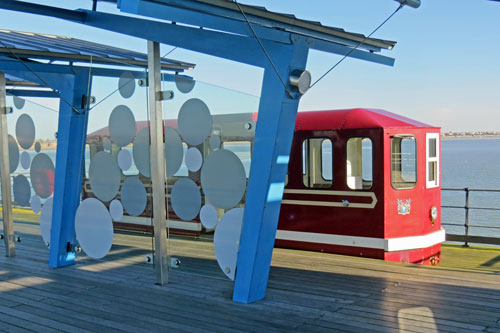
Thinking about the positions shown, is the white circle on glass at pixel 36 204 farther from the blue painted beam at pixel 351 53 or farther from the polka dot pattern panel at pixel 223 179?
the blue painted beam at pixel 351 53

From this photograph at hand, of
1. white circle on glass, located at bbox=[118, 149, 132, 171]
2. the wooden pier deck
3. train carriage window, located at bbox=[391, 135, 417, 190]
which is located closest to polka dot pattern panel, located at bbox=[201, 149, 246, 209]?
the wooden pier deck

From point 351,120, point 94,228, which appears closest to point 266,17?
point 351,120

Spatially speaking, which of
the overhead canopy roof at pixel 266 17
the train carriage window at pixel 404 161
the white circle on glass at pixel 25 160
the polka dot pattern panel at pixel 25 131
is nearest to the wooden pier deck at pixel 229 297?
the train carriage window at pixel 404 161

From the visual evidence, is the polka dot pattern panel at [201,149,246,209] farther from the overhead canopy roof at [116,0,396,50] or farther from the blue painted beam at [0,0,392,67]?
the overhead canopy roof at [116,0,396,50]

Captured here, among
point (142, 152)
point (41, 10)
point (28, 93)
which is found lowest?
point (142, 152)

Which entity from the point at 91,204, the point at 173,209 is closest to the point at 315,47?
the point at 173,209

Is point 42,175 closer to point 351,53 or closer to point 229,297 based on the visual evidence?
point 229,297

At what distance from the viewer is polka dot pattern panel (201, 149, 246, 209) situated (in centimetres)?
595

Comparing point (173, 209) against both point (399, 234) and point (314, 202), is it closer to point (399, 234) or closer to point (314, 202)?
point (314, 202)

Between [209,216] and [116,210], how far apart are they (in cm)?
158

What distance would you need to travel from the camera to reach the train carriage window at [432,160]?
8.85 m

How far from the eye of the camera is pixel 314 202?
29.0ft

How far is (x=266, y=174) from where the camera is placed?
5.66 m

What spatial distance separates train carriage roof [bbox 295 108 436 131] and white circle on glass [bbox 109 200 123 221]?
3.30 metres
